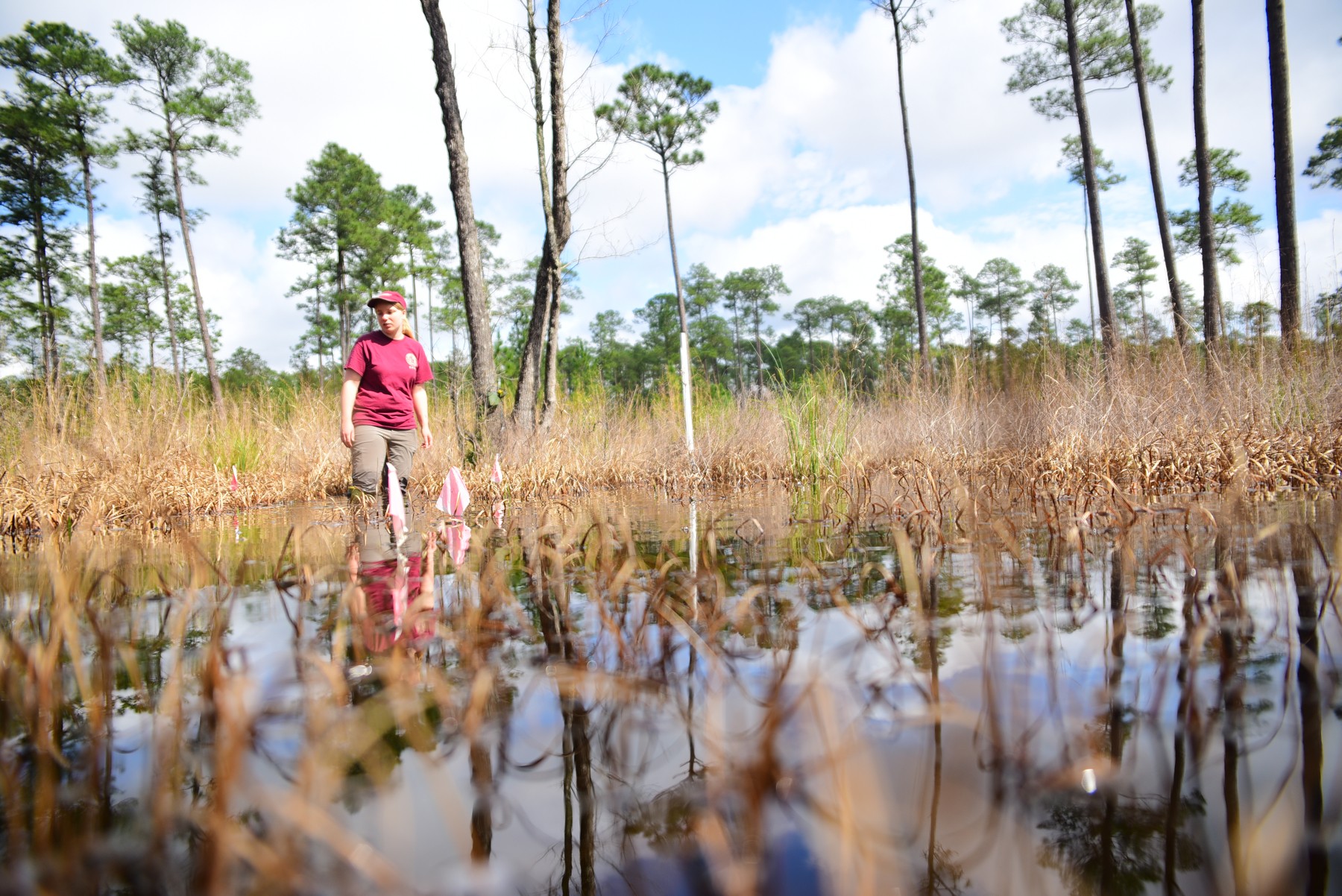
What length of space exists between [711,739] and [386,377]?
547 centimetres

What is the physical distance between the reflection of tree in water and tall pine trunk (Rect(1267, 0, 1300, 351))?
36.0 feet

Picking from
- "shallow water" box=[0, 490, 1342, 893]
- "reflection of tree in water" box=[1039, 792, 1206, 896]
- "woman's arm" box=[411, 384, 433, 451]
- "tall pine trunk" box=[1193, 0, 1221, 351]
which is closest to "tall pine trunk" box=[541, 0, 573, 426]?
"woman's arm" box=[411, 384, 433, 451]

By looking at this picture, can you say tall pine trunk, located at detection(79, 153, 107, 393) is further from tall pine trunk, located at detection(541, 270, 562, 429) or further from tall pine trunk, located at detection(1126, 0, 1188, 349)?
tall pine trunk, located at detection(1126, 0, 1188, 349)

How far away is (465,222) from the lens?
364 inches

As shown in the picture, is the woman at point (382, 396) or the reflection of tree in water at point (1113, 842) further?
the woman at point (382, 396)

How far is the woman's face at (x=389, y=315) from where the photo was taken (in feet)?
18.0

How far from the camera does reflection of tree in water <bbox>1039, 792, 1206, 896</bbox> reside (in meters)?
0.69

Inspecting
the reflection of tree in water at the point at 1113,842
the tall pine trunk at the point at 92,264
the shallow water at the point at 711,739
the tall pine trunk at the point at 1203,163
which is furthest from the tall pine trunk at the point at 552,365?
the tall pine trunk at the point at 92,264

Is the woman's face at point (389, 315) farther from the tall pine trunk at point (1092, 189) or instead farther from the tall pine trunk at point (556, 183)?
the tall pine trunk at point (1092, 189)

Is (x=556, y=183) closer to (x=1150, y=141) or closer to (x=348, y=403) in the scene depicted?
(x=348, y=403)

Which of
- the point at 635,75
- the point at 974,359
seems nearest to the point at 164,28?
the point at 635,75

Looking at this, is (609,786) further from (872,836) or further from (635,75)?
(635,75)

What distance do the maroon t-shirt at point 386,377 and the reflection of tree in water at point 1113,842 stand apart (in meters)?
5.81

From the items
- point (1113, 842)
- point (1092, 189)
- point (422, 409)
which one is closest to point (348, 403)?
point (422, 409)
